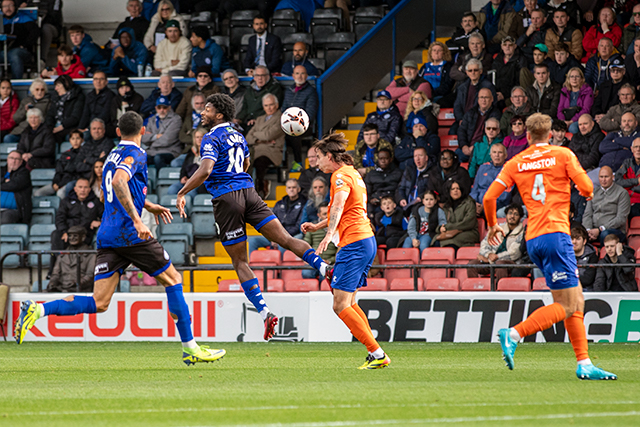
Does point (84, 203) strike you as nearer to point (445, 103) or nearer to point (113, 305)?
point (113, 305)

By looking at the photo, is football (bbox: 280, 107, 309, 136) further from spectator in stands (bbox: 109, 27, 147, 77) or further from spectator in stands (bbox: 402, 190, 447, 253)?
spectator in stands (bbox: 109, 27, 147, 77)

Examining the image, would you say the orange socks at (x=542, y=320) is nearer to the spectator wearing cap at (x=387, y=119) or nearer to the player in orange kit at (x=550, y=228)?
the player in orange kit at (x=550, y=228)

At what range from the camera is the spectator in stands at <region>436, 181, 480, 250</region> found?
1399 cm

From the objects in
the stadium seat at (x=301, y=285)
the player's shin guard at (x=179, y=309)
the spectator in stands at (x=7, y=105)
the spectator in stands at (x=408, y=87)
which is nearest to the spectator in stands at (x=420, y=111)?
the spectator in stands at (x=408, y=87)

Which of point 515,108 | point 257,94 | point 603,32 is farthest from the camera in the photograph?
point 257,94

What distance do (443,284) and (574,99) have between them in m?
4.11

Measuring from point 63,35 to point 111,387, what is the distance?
16.6 metres

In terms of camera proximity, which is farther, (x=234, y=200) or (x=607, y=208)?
(x=607, y=208)

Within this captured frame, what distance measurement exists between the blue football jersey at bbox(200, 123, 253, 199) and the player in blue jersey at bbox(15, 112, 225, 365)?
3.21ft

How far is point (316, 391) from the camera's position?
6.18 m

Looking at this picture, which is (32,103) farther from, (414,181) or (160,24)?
(414,181)

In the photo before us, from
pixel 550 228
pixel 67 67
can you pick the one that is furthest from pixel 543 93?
pixel 67 67

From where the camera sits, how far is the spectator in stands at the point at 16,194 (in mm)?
16922

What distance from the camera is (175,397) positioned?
5957mm
